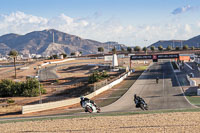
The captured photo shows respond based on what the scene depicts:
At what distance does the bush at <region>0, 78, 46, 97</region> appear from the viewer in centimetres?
5169

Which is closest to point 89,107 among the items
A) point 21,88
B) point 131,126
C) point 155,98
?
point 131,126

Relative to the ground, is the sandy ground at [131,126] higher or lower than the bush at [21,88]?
higher

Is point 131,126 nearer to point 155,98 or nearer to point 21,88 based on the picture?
point 155,98

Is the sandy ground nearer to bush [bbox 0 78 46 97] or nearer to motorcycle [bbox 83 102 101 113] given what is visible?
motorcycle [bbox 83 102 101 113]

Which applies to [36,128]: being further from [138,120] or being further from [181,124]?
[181,124]

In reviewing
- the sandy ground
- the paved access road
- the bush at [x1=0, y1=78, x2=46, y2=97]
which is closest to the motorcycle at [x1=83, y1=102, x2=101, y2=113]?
the sandy ground

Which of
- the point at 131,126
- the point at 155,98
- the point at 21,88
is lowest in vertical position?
the point at 21,88

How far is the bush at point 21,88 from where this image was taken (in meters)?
51.7

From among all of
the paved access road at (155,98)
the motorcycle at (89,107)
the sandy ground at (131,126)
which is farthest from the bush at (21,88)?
the sandy ground at (131,126)

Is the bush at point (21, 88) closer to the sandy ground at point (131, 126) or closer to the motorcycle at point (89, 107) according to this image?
the motorcycle at point (89, 107)

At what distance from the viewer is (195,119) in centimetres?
1576

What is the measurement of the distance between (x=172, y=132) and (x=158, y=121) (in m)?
3.01

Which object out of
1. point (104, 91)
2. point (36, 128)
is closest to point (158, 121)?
point (36, 128)

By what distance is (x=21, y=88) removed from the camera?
54125mm
